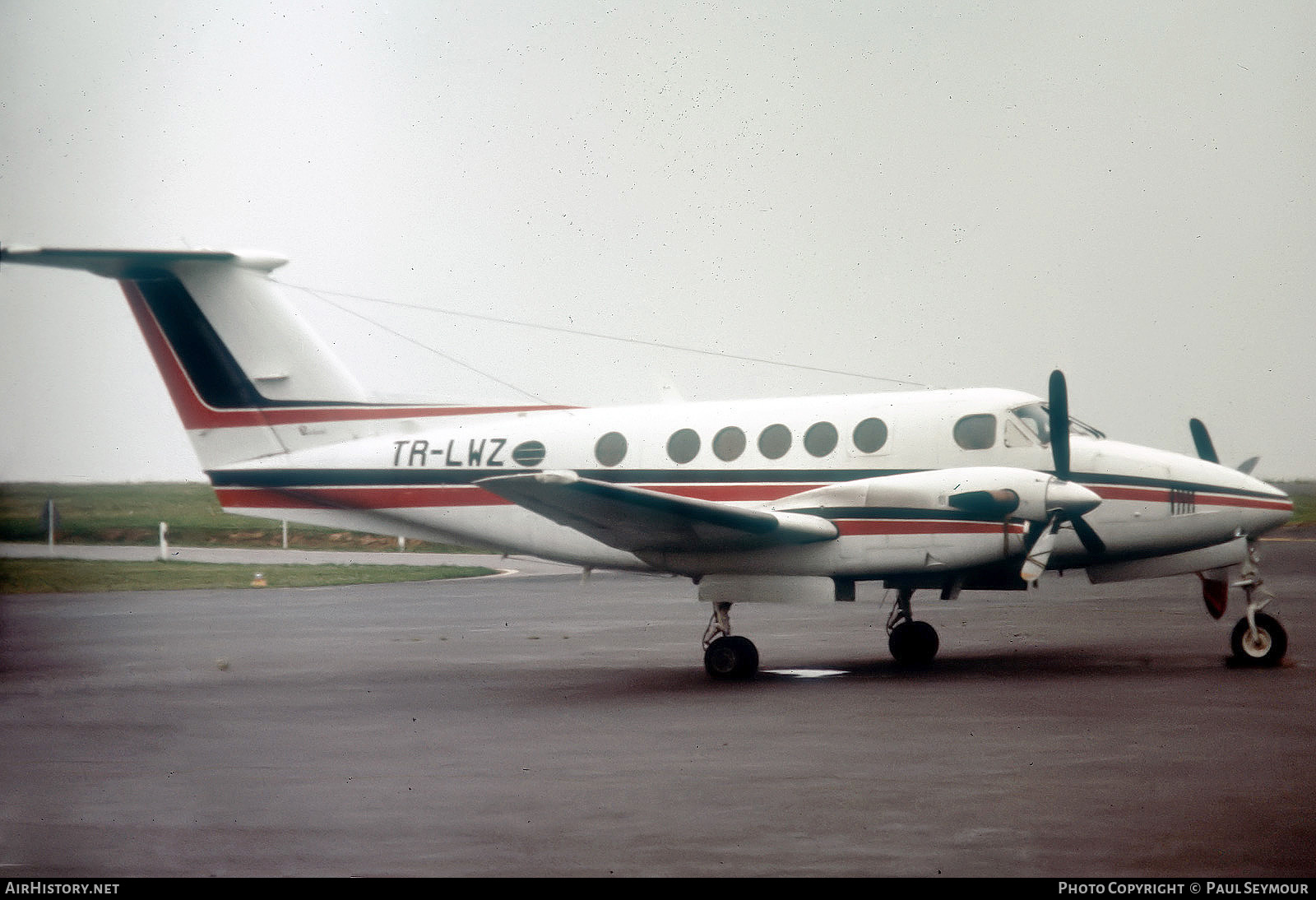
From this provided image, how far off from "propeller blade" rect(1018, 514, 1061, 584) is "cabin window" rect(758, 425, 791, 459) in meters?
2.87

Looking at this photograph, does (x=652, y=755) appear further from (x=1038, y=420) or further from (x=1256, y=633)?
(x=1256, y=633)

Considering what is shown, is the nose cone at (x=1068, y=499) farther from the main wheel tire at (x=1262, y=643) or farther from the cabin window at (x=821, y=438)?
the cabin window at (x=821, y=438)

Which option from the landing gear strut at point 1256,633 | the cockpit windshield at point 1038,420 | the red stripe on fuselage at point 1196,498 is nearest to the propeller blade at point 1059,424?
the cockpit windshield at point 1038,420

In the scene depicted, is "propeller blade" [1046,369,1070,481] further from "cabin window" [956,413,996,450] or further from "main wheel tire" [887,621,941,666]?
"main wheel tire" [887,621,941,666]

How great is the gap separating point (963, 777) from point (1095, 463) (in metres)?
6.50

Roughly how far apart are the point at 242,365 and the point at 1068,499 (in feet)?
32.0

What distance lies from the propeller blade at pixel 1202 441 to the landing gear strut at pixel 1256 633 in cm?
210

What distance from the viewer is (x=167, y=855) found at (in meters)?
6.51

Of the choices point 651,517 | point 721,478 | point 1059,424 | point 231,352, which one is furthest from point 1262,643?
point 231,352

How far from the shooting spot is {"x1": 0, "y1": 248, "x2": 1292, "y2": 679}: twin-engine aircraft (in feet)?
43.5

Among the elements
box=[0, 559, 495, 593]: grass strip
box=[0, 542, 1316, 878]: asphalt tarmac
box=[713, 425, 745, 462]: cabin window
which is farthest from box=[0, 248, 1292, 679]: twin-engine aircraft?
box=[0, 559, 495, 593]: grass strip

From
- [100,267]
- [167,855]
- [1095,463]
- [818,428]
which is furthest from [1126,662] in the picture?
[100,267]

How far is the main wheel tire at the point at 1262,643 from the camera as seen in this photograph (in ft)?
43.5

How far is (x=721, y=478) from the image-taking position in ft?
48.3
